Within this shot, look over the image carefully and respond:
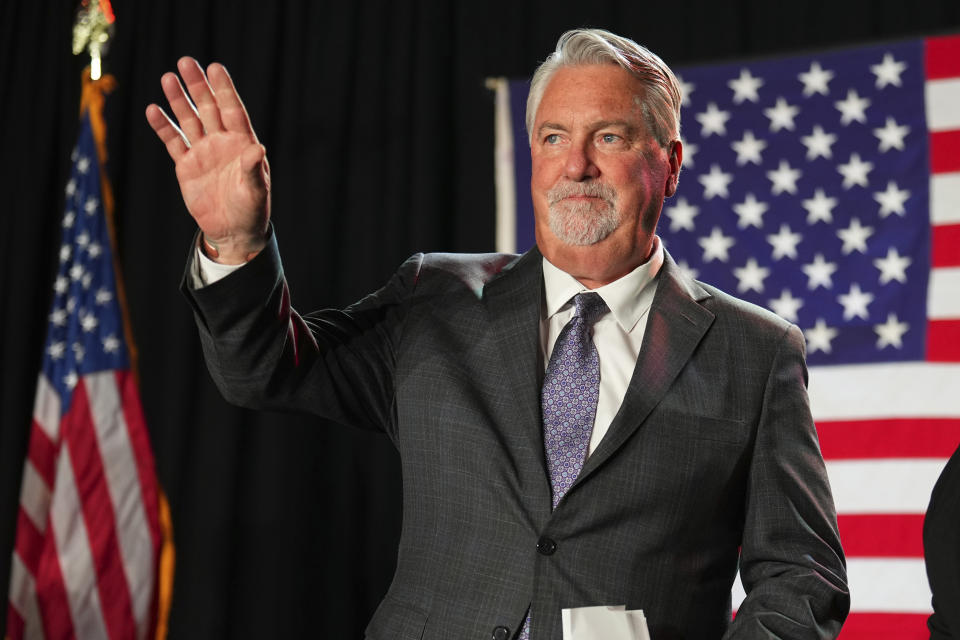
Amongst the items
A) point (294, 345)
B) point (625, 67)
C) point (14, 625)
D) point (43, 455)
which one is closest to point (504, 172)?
point (625, 67)

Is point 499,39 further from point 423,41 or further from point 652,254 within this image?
point 652,254

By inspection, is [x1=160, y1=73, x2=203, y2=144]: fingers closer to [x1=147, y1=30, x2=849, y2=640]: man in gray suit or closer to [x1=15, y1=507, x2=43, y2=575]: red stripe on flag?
[x1=147, y1=30, x2=849, y2=640]: man in gray suit

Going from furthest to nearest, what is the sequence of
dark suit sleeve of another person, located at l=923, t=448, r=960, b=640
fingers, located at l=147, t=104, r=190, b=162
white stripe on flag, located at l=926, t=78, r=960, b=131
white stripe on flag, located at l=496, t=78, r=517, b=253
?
1. white stripe on flag, located at l=496, t=78, r=517, b=253
2. white stripe on flag, located at l=926, t=78, r=960, b=131
3. fingers, located at l=147, t=104, r=190, b=162
4. dark suit sleeve of another person, located at l=923, t=448, r=960, b=640

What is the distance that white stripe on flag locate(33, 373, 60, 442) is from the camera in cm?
354

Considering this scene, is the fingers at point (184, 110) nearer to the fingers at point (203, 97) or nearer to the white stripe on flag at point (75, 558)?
the fingers at point (203, 97)

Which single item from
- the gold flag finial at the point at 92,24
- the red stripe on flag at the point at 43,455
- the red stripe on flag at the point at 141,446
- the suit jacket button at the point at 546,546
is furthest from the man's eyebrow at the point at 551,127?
the red stripe on flag at the point at 43,455

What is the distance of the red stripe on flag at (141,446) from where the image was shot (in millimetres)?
3414

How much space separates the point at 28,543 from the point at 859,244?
2765 mm

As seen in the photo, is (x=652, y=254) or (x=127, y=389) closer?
(x=652, y=254)

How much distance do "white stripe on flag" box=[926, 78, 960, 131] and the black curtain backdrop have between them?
22 cm

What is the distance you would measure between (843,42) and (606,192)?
73.2 inches

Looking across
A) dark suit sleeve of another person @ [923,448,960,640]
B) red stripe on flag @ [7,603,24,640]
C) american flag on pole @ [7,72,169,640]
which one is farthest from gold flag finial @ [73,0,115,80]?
dark suit sleeve of another person @ [923,448,960,640]

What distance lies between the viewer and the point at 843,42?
320 cm

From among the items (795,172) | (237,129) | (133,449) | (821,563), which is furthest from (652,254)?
(133,449)
